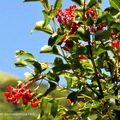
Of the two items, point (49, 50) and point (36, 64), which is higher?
point (49, 50)

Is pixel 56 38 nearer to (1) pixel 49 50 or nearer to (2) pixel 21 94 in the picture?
(1) pixel 49 50

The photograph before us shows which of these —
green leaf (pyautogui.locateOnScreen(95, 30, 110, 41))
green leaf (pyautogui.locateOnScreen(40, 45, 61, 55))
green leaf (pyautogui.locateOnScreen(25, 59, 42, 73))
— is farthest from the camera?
green leaf (pyautogui.locateOnScreen(40, 45, 61, 55))

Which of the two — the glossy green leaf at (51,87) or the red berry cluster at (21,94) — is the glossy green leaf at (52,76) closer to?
the glossy green leaf at (51,87)

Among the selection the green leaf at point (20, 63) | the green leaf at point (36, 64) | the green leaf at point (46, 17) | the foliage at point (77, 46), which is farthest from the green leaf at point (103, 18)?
the green leaf at point (20, 63)

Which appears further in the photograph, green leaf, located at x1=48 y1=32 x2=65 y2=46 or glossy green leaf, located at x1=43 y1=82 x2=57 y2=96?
glossy green leaf, located at x1=43 y1=82 x2=57 y2=96

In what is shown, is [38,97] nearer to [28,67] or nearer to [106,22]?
[28,67]

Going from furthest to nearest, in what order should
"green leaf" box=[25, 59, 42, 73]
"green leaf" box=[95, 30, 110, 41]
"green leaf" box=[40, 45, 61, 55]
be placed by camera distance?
"green leaf" box=[40, 45, 61, 55]
"green leaf" box=[25, 59, 42, 73]
"green leaf" box=[95, 30, 110, 41]

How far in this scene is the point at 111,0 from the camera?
211 cm

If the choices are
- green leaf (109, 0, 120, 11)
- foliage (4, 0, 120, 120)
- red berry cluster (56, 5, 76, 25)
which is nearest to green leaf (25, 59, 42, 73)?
foliage (4, 0, 120, 120)

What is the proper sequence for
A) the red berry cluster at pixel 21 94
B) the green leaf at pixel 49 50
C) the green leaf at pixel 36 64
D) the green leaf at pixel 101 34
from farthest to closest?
the green leaf at pixel 49 50 < the green leaf at pixel 36 64 < the red berry cluster at pixel 21 94 < the green leaf at pixel 101 34

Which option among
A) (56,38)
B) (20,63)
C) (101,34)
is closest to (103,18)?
(101,34)

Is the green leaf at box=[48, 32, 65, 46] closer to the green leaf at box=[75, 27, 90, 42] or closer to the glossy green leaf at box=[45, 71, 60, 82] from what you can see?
the green leaf at box=[75, 27, 90, 42]

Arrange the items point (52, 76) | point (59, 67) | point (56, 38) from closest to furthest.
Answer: point (56, 38) → point (59, 67) → point (52, 76)

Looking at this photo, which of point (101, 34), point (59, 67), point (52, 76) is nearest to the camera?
point (101, 34)
